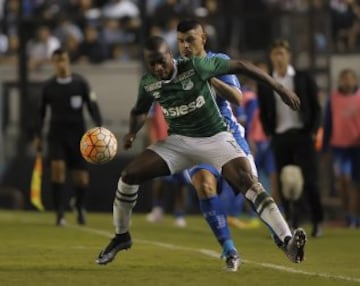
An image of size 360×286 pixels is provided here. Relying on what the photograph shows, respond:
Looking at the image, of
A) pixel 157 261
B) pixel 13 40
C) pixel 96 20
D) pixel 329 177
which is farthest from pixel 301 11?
pixel 157 261

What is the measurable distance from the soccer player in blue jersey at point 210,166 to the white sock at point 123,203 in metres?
0.71

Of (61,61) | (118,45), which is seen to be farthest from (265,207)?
(118,45)

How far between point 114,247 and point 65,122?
6.16 meters

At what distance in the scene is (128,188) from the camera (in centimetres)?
999

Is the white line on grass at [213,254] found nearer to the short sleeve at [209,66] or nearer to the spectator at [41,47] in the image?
the short sleeve at [209,66]

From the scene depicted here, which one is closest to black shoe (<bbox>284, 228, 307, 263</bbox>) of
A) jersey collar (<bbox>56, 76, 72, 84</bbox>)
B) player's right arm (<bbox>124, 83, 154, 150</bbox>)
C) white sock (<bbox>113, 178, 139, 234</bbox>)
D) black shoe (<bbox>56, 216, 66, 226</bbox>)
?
white sock (<bbox>113, 178, 139, 234</bbox>)

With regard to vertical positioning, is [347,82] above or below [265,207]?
above

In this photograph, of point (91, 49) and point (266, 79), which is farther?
point (91, 49)

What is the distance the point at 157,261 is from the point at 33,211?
1031 centimetres

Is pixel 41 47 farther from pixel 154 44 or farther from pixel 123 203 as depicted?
pixel 154 44

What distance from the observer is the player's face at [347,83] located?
54.1 ft

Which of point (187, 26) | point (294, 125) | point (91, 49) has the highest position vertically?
point (187, 26)

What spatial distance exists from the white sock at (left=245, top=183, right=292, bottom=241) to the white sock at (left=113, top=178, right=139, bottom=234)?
1.08m

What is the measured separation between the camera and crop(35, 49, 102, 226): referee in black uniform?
16.1 meters
